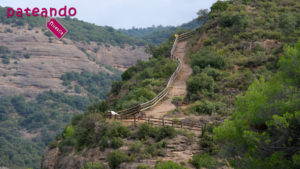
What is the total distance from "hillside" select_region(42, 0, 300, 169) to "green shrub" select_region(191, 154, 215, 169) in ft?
0.19

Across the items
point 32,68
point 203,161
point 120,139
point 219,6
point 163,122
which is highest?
point 219,6

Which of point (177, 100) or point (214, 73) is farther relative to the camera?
point (214, 73)

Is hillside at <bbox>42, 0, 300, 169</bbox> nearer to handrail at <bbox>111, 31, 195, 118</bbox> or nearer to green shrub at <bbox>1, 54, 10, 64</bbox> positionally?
handrail at <bbox>111, 31, 195, 118</bbox>

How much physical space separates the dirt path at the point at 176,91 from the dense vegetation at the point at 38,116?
7055 cm

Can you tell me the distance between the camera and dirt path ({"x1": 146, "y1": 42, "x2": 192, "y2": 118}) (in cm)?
3622

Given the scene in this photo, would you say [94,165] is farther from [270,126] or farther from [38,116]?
[38,116]

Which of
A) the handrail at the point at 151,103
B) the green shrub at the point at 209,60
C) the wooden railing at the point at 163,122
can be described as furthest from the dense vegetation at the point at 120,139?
the green shrub at the point at 209,60

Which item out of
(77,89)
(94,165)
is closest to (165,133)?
(94,165)

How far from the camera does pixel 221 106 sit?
35.0 meters

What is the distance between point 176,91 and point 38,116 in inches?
4803

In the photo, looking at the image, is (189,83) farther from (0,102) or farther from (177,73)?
(0,102)

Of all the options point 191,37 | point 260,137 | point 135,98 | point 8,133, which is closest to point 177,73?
point 135,98

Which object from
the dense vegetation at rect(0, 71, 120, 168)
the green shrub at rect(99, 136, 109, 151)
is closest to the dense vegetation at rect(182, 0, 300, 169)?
the green shrub at rect(99, 136, 109, 151)

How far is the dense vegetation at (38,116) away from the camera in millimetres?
120125
